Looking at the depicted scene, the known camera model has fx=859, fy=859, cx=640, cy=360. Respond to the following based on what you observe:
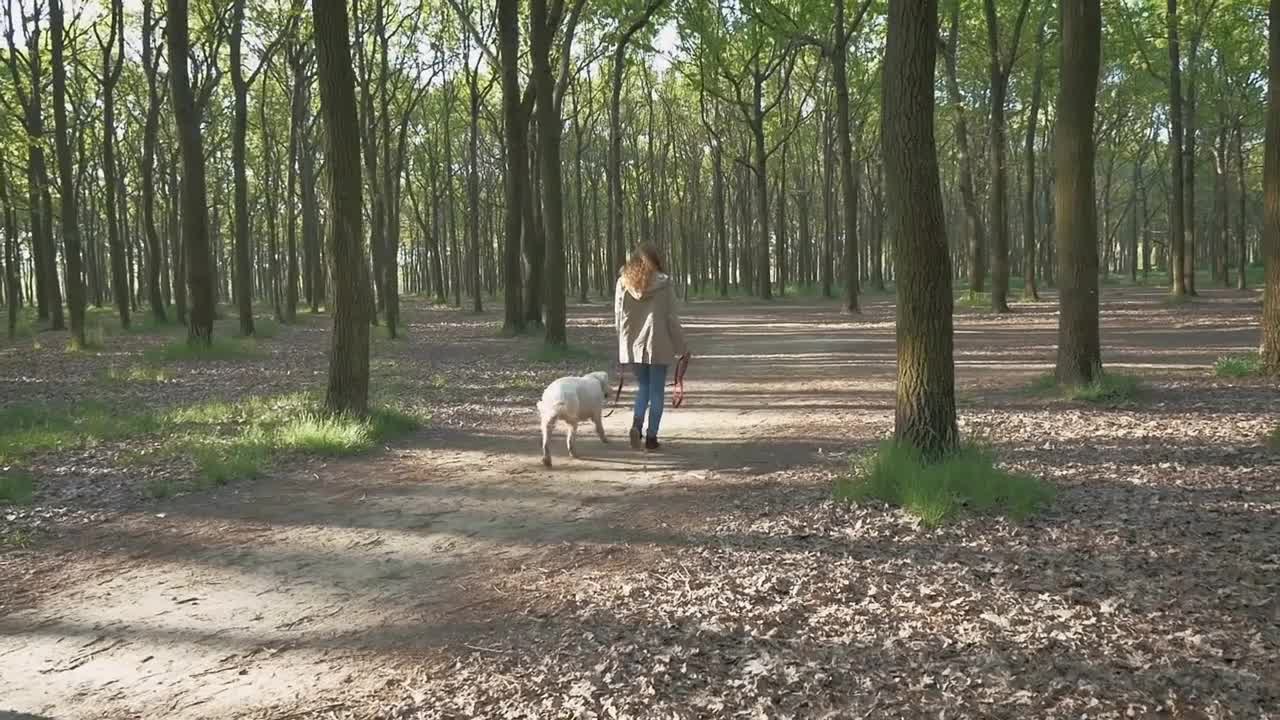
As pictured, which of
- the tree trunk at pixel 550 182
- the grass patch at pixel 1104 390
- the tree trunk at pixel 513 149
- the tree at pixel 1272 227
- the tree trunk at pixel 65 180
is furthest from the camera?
the tree trunk at pixel 65 180

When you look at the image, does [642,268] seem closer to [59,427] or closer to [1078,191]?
[1078,191]

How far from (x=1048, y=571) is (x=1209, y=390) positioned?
711 cm

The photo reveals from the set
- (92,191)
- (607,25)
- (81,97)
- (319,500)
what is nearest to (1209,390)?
(319,500)

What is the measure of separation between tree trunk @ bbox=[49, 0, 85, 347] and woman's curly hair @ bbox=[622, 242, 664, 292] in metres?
16.3

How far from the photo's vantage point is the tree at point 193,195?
56.1ft

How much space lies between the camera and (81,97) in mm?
29453

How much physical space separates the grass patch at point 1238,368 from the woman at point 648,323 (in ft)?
25.1

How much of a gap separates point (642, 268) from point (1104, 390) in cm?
574

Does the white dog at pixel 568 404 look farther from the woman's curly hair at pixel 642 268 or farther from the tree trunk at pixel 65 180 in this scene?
the tree trunk at pixel 65 180

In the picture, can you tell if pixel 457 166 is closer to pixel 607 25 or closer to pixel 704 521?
pixel 607 25

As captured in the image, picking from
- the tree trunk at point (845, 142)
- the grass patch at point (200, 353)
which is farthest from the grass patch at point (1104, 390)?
the tree trunk at point (845, 142)

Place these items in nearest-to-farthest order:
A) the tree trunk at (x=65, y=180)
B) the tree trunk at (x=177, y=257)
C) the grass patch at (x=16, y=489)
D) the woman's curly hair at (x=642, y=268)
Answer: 1. the grass patch at (x=16, y=489)
2. the woman's curly hair at (x=642, y=268)
3. the tree trunk at (x=65, y=180)
4. the tree trunk at (x=177, y=257)

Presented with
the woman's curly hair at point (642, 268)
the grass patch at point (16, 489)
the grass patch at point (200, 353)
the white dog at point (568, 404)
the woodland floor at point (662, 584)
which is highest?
the woman's curly hair at point (642, 268)

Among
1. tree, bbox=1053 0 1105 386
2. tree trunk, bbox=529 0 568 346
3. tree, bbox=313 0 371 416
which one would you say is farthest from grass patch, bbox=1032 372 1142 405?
tree trunk, bbox=529 0 568 346
